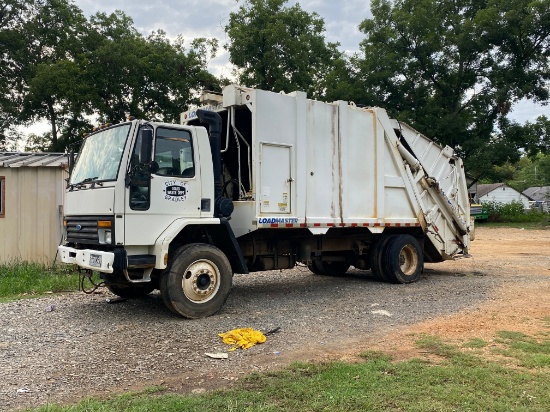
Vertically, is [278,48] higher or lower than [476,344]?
higher

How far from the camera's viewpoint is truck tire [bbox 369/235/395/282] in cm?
998

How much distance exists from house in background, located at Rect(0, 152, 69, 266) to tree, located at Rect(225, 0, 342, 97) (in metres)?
21.7

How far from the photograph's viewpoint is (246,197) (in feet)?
25.9

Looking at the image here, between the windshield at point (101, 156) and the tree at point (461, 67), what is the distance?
2693cm

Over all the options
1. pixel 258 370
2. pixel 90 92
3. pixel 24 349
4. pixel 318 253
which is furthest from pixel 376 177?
pixel 90 92

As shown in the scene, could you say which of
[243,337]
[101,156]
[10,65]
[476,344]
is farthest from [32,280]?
[10,65]

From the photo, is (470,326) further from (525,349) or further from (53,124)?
(53,124)

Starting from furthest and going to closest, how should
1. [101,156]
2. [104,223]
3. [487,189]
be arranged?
[487,189] → [101,156] → [104,223]

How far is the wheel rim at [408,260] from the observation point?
10.2 meters

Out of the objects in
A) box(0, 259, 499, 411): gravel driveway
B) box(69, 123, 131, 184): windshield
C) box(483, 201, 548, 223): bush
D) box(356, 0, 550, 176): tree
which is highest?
box(356, 0, 550, 176): tree

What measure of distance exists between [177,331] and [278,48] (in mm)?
29530

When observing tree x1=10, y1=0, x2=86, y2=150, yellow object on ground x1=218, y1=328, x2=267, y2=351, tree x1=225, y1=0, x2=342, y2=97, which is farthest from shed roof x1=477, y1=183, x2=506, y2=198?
yellow object on ground x1=218, y1=328, x2=267, y2=351

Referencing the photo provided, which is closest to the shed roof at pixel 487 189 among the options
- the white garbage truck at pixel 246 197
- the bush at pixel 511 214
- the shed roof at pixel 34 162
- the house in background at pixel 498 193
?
the house in background at pixel 498 193

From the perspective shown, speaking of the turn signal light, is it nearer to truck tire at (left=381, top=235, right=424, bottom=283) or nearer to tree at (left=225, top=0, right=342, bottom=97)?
truck tire at (left=381, top=235, right=424, bottom=283)
